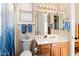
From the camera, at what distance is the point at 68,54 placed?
103 cm

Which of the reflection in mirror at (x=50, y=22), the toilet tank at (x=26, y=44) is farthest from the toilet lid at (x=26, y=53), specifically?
the reflection in mirror at (x=50, y=22)

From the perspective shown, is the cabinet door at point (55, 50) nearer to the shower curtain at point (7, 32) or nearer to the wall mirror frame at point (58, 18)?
the wall mirror frame at point (58, 18)

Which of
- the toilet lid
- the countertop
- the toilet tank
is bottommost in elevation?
the toilet lid

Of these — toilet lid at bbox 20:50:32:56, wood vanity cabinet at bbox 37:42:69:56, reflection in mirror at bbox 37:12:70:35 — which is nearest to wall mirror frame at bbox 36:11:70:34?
reflection in mirror at bbox 37:12:70:35

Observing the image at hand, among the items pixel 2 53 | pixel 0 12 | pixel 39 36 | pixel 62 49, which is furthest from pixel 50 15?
pixel 2 53

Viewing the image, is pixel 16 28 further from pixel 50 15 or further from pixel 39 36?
pixel 50 15

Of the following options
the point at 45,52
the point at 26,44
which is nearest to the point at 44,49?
the point at 45,52

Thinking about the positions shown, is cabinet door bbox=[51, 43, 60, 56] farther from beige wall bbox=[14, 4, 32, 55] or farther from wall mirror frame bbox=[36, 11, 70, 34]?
beige wall bbox=[14, 4, 32, 55]

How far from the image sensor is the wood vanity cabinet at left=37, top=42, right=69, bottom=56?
102cm

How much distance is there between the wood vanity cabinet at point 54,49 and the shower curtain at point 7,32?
0.25 meters

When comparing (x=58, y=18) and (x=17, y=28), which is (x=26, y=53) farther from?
(x=58, y=18)

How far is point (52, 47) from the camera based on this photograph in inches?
40.7

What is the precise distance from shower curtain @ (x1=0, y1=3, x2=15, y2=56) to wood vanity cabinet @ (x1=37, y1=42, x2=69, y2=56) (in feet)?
0.83

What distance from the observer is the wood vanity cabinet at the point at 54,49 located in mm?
1024
